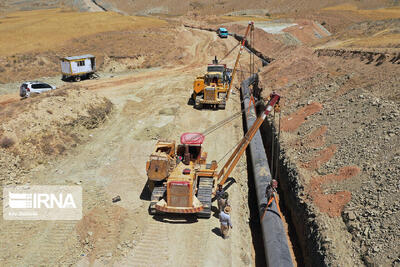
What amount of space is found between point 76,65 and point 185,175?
25.6 metres

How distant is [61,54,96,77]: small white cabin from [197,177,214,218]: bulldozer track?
24.9 meters

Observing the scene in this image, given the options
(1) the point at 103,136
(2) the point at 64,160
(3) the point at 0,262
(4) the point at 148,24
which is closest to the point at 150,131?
(1) the point at 103,136

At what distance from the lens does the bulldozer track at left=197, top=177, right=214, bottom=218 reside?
1264 centimetres

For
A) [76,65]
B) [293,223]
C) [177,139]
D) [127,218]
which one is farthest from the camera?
[76,65]

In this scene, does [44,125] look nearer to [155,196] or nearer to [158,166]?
[158,166]

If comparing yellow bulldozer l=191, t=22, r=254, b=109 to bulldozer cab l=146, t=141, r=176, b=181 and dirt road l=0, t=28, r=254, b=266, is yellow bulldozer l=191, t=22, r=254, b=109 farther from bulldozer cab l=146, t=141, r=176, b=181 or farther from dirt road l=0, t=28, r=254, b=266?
bulldozer cab l=146, t=141, r=176, b=181

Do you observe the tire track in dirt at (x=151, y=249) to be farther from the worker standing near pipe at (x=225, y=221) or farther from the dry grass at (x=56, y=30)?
the dry grass at (x=56, y=30)

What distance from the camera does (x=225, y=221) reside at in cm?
1165

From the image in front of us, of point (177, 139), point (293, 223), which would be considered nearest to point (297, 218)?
point (293, 223)

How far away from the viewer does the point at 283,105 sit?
2261 centimetres

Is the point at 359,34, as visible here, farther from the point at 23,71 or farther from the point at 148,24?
the point at 23,71

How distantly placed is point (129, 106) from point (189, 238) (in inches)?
684

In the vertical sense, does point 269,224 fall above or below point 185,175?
below

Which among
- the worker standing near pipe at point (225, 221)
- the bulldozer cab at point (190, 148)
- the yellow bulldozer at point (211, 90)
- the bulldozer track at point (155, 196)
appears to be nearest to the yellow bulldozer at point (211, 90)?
the yellow bulldozer at point (211, 90)
